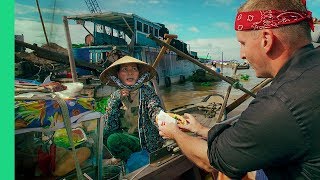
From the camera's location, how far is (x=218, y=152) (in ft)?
5.89

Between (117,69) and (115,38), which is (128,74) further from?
(115,38)

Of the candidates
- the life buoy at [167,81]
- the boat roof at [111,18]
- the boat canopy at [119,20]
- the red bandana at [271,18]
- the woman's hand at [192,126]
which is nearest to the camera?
the red bandana at [271,18]

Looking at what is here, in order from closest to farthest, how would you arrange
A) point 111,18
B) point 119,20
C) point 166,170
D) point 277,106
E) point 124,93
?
point 277,106, point 166,170, point 124,93, point 111,18, point 119,20

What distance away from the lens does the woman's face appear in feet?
15.9

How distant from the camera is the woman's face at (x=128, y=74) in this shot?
4.86 metres

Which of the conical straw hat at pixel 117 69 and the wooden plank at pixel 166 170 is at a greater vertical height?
the conical straw hat at pixel 117 69

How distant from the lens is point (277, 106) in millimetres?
1558

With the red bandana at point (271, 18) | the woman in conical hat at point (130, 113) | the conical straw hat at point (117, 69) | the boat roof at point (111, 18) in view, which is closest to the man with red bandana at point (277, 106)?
the red bandana at point (271, 18)

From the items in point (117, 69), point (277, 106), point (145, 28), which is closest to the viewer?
point (277, 106)

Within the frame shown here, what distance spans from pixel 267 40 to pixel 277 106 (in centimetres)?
48

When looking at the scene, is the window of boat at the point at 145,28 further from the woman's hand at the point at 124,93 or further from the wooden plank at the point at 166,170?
the wooden plank at the point at 166,170

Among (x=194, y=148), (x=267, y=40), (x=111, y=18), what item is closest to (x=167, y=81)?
(x=111, y=18)

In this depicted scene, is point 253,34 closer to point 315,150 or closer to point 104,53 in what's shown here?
point 315,150

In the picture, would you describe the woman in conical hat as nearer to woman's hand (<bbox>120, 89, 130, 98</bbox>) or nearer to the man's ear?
woman's hand (<bbox>120, 89, 130, 98</bbox>)
